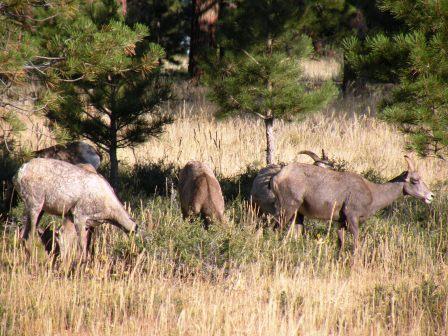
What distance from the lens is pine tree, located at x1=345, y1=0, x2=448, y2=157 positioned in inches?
402

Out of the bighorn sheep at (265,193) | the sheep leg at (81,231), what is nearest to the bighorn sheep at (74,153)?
the bighorn sheep at (265,193)

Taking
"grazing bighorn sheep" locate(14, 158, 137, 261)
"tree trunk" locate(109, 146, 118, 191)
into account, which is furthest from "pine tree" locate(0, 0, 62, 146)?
"tree trunk" locate(109, 146, 118, 191)

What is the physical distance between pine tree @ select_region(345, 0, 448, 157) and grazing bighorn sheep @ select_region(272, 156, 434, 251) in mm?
979

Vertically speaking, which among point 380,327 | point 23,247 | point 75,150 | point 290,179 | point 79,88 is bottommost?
point 380,327

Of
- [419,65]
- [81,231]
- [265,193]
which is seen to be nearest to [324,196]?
[265,193]

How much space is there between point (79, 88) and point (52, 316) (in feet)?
20.3

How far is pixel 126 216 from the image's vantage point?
8914 mm

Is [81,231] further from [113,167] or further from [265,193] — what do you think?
[113,167]

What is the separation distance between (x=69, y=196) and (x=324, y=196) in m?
3.36

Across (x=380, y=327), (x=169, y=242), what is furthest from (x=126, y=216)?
(x=380, y=327)

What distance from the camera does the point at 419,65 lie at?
33.4 feet

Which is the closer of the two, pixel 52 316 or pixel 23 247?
pixel 52 316

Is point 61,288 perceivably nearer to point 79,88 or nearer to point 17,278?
point 17,278

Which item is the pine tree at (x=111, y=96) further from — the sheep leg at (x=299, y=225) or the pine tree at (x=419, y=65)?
the pine tree at (x=419, y=65)
